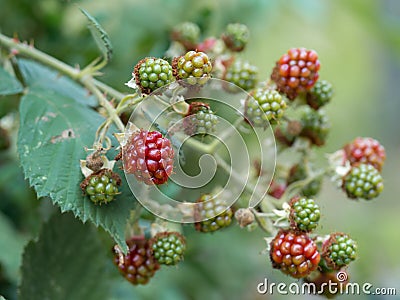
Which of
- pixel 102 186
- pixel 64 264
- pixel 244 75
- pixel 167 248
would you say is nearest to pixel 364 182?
pixel 244 75

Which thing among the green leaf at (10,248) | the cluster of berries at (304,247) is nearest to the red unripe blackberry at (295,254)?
the cluster of berries at (304,247)

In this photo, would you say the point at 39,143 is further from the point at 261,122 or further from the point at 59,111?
the point at 261,122

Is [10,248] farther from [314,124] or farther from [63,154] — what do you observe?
[314,124]

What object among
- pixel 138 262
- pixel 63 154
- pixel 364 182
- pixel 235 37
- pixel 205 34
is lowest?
pixel 138 262

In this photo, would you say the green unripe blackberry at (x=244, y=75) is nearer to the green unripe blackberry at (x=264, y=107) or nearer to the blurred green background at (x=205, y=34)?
the green unripe blackberry at (x=264, y=107)

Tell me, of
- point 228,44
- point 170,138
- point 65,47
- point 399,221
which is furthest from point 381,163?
point 399,221

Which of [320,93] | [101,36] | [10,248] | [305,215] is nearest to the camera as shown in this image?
[305,215]
